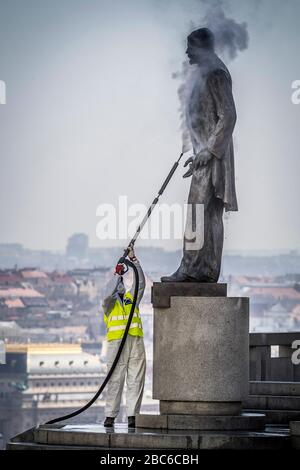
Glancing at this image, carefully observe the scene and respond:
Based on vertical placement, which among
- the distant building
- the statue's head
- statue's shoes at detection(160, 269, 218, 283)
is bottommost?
the distant building

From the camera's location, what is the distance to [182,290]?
18625mm

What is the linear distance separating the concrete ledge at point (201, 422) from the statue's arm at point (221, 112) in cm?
320

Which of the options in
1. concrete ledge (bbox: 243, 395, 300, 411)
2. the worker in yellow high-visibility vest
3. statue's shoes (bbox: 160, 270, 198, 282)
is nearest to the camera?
statue's shoes (bbox: 160, 270, 198, 282)

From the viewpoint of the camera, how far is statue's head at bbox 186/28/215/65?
63.8 feet

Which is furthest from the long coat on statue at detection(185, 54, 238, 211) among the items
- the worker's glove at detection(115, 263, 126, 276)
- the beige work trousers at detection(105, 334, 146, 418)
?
the beige work trousers at detection(105, 334, 146, 418)

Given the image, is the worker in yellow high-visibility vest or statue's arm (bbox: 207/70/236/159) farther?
the worker in yellow high-visibility vest

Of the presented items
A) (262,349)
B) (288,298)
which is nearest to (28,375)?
(288,298)

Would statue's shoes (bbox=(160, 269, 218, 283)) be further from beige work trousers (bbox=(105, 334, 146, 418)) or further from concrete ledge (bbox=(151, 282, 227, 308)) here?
beige work trousers (bbox=(105, 334, 146, 418))

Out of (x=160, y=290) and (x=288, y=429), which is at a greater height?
(x=160, y=290)

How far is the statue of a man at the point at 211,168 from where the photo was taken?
748 inches

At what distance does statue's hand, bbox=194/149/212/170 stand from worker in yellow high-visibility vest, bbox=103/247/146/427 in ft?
4.33

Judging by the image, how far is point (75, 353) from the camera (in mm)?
117375
